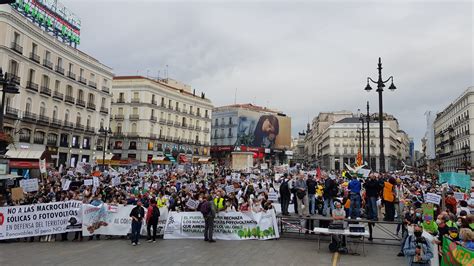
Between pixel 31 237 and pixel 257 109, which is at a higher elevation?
pixel 257 109

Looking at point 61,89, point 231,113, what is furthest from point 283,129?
point 61,89

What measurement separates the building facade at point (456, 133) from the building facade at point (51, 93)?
5575 cm

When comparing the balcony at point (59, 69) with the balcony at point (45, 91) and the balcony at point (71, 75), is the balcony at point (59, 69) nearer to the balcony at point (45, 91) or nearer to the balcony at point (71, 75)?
the balcony at point (71, 75)

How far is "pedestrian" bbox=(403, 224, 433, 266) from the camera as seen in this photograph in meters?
7.77

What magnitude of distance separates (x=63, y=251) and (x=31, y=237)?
276 cm

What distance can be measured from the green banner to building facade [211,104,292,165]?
3286 inches

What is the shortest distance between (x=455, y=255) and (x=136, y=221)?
927 cm

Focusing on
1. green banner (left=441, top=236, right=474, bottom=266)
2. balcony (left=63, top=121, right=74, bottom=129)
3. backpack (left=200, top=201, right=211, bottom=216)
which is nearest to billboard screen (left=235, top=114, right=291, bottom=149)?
balcony (left=63, top=121, right=74, bottom=129)

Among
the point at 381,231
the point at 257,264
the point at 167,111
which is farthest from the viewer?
the point at 167,111

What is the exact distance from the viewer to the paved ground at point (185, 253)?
9.50 metres

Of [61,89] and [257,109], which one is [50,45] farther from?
[257,109]

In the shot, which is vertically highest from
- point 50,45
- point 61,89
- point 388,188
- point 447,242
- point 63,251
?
point 50,45

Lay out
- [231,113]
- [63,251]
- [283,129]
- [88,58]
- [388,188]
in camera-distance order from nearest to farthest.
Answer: [63,251], [388,188], [88,58], [231,113], [283,129]

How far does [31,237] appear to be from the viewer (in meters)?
12.6
